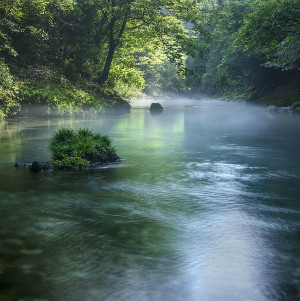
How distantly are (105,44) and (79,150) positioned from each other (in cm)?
3269

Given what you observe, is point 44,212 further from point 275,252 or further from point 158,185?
point 275,252

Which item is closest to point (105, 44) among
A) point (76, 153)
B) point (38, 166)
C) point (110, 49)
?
Answer: point (110, 49)

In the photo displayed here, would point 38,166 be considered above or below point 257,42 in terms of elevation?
below

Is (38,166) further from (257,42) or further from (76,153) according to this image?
(257,42)

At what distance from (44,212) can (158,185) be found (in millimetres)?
3704

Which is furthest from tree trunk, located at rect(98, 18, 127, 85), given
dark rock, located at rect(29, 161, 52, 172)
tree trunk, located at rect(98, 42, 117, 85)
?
dark rock, located at rect(29, 161, 52, 172)

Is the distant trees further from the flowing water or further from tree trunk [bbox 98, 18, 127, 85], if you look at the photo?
the flowing water

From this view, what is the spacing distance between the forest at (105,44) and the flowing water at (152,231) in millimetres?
17474

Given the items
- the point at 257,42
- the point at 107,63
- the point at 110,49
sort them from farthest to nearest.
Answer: the point at 107,63 → the point at 110,49 → the point at 257,42

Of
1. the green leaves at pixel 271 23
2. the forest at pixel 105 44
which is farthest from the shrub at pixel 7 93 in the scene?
the green leaves at pixel 271 23

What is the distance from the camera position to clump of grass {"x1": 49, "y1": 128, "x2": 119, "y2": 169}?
1234 centimetres

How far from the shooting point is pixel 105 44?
1694 inches

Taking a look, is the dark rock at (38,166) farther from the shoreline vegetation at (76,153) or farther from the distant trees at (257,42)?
the distant trees at (257,42)

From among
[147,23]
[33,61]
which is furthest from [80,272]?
[147,23]
